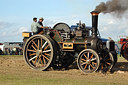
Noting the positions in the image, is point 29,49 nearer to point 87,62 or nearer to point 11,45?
point 87,62

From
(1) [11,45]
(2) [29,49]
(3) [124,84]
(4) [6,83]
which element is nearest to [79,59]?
(2) [29,49]

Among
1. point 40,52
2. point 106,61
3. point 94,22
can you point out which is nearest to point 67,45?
point 40,52

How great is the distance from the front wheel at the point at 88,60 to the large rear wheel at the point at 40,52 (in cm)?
105

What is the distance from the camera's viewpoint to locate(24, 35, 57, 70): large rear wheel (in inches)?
415

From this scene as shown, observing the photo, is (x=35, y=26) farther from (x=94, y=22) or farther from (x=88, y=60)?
(x=88, y=60)

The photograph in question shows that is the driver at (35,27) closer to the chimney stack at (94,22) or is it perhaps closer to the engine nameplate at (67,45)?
the engine nameplate at (67,45)

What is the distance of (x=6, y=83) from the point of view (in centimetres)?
729

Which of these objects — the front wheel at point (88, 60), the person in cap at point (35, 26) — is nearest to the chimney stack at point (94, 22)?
the front wheel at point (88, 60)

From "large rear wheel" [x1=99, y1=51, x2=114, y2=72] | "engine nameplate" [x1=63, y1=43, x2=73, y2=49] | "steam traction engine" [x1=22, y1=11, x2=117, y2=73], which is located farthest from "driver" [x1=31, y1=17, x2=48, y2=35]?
"large rear wheel" [x1=99, y1=51, x2=114, y2=72]

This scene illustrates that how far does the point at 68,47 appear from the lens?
Result: 1080cm

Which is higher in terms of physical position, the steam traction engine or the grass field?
the steam traction engine

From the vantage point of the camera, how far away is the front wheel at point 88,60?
394 inches

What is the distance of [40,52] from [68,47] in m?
1.12

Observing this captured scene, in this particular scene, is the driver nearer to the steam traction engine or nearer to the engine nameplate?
the steam traction engine
